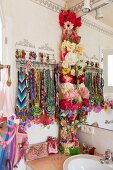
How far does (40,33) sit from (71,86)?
609 millimetres

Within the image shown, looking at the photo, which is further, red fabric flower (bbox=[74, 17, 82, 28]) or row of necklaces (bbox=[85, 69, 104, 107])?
red fabric flower (bbox=[74, 17, 82, 28])

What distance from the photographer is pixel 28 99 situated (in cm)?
149

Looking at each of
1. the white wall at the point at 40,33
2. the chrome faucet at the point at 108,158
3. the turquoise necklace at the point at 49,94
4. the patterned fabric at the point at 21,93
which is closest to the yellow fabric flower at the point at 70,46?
the white wall at the point at 40,33

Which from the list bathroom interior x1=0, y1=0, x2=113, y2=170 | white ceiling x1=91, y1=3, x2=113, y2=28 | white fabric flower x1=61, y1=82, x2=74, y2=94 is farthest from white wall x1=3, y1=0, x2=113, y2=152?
white fabric flower x1=61, y1=82, x2=74, y2=94

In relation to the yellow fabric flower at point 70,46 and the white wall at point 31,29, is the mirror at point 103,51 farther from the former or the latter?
the white wall at point 31,29

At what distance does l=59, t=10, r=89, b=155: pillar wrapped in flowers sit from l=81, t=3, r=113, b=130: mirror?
12 cm

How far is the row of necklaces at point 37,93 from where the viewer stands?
1451 mm

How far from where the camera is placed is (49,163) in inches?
57.8

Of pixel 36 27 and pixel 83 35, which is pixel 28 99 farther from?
pixel 83 35

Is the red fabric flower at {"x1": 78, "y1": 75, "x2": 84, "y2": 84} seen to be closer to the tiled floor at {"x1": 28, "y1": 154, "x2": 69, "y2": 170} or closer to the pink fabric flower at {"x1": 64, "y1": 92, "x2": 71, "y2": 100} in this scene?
the pink fabric flower at {"x1": 64, "y1": 92, "x2": 71, "y2": 100}

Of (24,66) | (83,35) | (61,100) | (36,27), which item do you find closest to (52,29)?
(36,27)

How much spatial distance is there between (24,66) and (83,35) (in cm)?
73

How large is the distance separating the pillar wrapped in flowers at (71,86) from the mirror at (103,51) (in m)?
0.12

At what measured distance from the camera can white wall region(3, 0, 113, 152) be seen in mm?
1431
